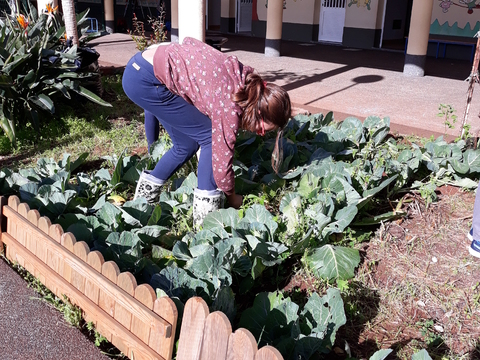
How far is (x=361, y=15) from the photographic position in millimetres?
14875

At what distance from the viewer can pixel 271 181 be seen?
3725 millimetres

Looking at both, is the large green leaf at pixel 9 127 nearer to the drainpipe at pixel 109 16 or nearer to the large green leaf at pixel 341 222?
the large green leaf at pixel 341 222

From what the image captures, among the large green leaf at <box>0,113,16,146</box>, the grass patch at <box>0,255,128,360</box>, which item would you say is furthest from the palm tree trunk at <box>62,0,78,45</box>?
the grass patch at <box>0,255,128,360</box>

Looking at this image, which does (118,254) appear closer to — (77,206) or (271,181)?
(77,206)

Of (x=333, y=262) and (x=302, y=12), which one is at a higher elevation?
(x=302, y=12)

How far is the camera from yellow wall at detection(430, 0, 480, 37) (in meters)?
13.2

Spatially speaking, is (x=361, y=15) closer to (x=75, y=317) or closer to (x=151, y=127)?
(x=151, y=127)

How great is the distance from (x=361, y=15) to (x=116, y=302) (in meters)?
14.5

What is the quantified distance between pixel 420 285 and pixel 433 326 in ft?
1.07

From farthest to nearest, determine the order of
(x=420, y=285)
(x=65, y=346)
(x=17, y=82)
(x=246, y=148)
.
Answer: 1. (x=17, y=82)
2. (x=246, y=148)
3. (x=420, y=285)
4. (x=65, y=346)

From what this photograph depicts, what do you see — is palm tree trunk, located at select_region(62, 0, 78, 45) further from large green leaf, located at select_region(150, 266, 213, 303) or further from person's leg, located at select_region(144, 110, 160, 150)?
large green leaf, located at select_region(150, 266, 213, 303)

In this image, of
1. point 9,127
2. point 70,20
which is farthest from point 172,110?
point 70,20

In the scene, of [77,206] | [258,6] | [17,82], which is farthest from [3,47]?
[258,6]

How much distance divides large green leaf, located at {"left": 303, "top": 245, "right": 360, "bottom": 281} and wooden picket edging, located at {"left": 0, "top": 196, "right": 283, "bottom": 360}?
1.11 metres
